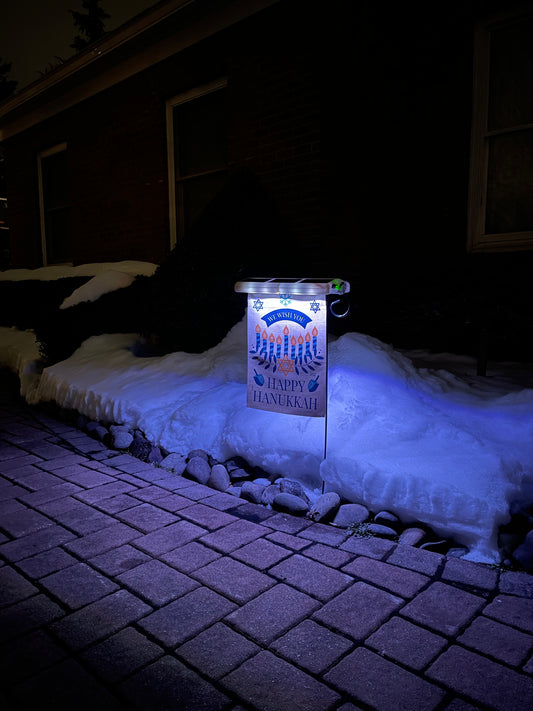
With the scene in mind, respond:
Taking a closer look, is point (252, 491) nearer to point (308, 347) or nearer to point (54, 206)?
point (308, 347)

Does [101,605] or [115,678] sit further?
[101,605]

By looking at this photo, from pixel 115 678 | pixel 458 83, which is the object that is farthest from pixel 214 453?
pixel 458 83

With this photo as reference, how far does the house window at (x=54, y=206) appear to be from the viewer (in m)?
10.2

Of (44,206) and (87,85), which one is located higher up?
(87,85)

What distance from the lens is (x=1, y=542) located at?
262cm

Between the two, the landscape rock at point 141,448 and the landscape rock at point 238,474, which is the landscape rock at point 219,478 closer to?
the landscape rock at point 238,474

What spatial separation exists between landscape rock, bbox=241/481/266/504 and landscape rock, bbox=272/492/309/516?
0.16 m

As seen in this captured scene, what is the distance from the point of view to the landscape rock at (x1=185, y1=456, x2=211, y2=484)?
3.42 m

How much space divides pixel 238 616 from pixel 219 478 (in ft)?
4.46

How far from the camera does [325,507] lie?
2.87m

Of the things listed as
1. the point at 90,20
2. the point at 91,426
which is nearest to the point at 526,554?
the point at 91,426

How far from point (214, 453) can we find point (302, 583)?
→ 152 cm

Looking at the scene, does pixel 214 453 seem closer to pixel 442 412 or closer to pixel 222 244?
pixel 442 412

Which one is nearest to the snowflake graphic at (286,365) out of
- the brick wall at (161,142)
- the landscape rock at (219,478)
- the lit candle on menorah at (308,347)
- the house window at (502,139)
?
the lit candle on menorah at (308,347)
